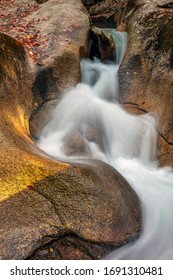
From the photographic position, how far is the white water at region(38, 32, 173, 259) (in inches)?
205

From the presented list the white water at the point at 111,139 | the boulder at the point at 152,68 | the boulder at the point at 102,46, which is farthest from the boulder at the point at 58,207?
the boulder at the point at 102,46

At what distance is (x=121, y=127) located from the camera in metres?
7.38

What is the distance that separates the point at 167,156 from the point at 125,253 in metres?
3.37

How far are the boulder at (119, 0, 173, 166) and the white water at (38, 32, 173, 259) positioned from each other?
0.33 metres

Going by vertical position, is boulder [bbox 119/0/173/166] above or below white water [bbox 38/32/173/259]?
above

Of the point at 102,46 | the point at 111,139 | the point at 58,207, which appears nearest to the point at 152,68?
the point at 111,139

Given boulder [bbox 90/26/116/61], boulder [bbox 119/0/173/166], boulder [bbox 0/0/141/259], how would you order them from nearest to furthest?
1. boulder [bbox 0/0/141/259]
2. boulder [bbox 119/0/173/166]
3. boulder [bbox 90/26/116/61]

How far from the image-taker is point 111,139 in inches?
282

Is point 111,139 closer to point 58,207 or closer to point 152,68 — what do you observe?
point 152,68

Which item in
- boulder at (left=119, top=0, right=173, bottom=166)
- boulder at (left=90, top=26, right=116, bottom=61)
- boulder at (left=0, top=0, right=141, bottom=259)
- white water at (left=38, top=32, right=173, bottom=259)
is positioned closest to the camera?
boulder at (left=0, top=0, right=141, bottom=259)

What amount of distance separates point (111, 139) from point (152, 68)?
259cm

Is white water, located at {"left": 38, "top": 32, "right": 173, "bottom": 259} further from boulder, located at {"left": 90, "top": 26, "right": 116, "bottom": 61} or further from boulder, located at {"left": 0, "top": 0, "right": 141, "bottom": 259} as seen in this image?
boulder, located at {"left": 90, "top": 26, "right": 116, "bottom": 61}

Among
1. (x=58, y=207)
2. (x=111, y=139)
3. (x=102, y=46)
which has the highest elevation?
(x=102, y=46)

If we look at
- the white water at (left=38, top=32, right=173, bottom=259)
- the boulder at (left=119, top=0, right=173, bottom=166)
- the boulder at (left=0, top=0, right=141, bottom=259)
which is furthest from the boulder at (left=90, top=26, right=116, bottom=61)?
the boulder at (left=0, top=0, right=141, bottom=259)
